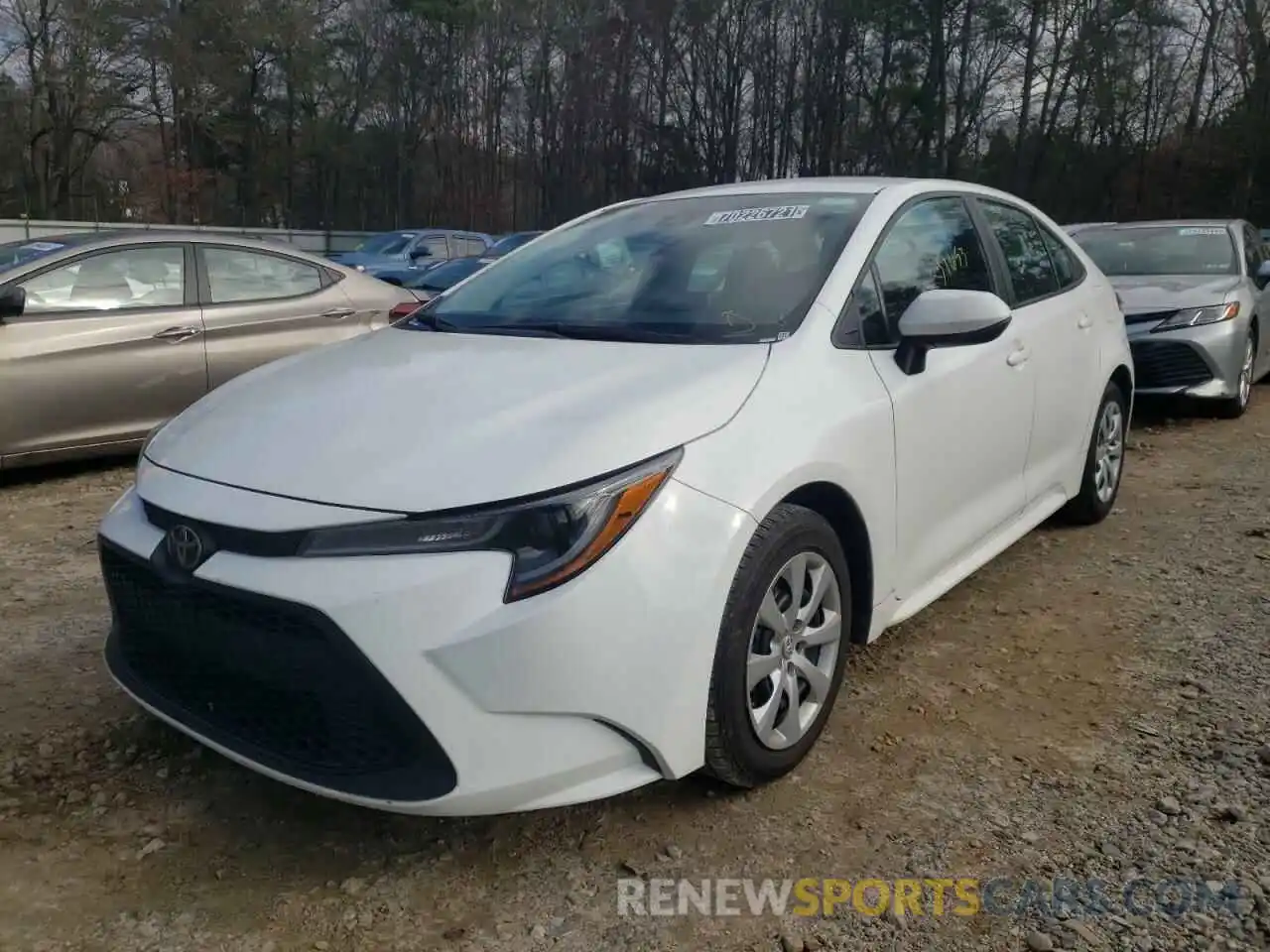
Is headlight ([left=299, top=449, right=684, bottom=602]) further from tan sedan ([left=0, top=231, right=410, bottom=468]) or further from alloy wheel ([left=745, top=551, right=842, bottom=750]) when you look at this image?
tan sedan ([left=0, top=231, right=410, bottom=468])

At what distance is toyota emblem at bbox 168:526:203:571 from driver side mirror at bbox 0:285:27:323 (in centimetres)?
385

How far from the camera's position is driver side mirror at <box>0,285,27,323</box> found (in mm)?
5230

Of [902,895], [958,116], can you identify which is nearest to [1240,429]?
[902,895]

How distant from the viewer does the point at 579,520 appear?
2.04 metres

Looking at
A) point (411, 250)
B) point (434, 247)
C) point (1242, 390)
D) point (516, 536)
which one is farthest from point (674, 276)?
point (434, 247)

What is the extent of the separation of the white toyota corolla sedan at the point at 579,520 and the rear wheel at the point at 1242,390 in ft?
16.8

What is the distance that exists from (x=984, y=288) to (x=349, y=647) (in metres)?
2.57

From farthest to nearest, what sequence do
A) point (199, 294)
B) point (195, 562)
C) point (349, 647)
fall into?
point (199, 294), point (195, 562), point (349, 647)

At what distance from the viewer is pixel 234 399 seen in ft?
8.91

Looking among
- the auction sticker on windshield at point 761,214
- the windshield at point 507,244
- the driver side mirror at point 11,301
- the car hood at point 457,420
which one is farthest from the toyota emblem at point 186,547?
the windshield at point 507,244

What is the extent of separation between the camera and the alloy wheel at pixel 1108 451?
456cm

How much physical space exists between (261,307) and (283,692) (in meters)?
4.74

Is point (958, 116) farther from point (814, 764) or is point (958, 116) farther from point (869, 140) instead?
point (814, 764)

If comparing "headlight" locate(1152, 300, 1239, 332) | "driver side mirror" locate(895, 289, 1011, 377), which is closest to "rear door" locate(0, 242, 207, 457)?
"driver side mirror" locate(895, 289, 1011, 377)
